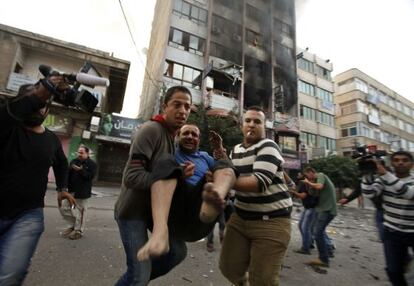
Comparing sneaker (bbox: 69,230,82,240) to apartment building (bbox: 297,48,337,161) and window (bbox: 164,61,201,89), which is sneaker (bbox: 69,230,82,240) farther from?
apartment building (bbox: 297,48,337,161)

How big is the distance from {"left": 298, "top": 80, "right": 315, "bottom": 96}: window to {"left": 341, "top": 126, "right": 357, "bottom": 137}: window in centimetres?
739

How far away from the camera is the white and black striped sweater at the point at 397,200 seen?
106 inches

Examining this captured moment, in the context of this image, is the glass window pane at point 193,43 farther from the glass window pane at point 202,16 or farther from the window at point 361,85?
the window at point 361,85

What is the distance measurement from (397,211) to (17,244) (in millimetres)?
3615

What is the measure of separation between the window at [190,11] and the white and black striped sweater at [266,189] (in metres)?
22.4

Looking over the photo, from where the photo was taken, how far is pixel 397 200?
2.82 meters

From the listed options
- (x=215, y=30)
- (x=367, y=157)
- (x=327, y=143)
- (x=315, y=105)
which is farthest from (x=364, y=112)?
(x=367, y=157)

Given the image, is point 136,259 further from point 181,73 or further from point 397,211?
point 181,73

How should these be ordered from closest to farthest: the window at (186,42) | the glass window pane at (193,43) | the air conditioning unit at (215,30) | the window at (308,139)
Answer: the window at (186,42) → the glass window pane at (193,43) → the air conditioning unit at (215,30) → the window at (308,139)

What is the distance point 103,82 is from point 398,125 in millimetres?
47624

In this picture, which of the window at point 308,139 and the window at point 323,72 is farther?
the window at point 323,72

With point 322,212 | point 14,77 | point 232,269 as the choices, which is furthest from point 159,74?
point 232,269

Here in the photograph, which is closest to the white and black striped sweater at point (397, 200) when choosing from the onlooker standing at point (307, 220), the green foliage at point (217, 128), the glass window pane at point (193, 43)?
the onlooker standing at point (307, 220)

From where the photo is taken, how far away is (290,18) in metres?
28.7
